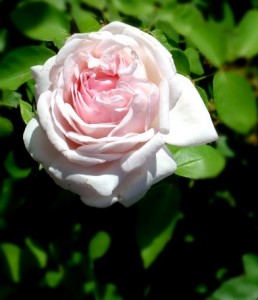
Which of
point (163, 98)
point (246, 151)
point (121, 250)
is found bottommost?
point (121, 250)

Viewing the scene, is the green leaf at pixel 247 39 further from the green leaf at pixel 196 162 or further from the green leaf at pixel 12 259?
the green leaf at pixel 12 259

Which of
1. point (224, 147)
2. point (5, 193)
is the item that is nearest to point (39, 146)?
point (5, 193)

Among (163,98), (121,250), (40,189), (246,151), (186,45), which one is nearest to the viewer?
(163,98)

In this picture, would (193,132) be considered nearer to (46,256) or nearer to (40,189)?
(40,189)

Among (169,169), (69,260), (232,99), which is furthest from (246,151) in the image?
(169,169)

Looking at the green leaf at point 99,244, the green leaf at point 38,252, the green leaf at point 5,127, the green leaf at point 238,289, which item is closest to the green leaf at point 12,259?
the green leaf at point 38,252

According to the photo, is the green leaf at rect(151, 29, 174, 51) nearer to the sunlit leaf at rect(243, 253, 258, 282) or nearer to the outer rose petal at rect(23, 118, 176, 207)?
the outer rose petal at rect(23, 118, 176, 207)
